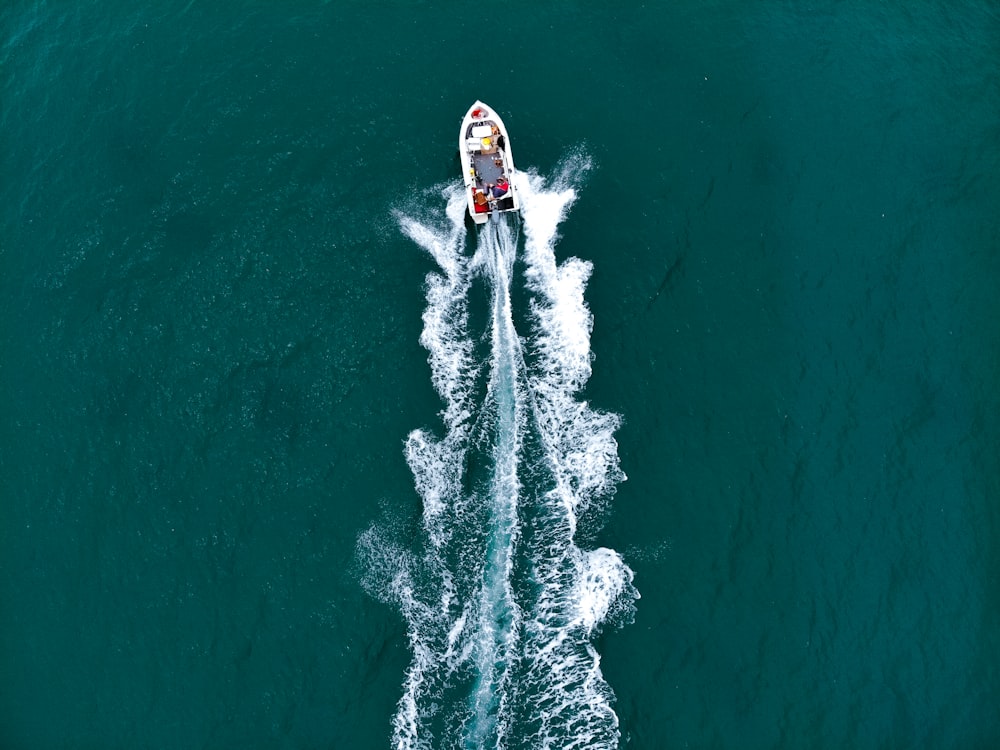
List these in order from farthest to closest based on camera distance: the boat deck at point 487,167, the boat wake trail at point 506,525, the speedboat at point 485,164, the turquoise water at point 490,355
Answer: the boat deck at point 487,167 → the speedboat at point 485,164 → the turquoise water at point 490,355 → the boat wake trail at point 506,525

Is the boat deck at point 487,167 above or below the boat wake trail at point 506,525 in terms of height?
above

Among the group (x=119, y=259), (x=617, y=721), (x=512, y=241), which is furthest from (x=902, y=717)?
(x=119, y=259)

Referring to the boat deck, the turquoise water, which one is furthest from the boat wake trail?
the boat deck

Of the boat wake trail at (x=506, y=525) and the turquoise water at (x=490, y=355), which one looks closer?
the boat wake trail at (x=506, y=525)

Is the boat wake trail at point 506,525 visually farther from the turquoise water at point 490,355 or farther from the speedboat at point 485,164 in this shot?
the speedboat at point 485,164

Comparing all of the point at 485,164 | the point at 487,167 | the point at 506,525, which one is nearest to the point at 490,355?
the point at 506,525

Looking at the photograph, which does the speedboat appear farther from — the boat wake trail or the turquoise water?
the turquoise water

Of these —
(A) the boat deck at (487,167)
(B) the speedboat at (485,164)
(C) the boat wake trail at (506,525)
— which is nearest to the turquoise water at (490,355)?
(C) the boat wake trail at (506,525)

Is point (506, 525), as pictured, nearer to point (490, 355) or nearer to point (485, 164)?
point (490, 355)
